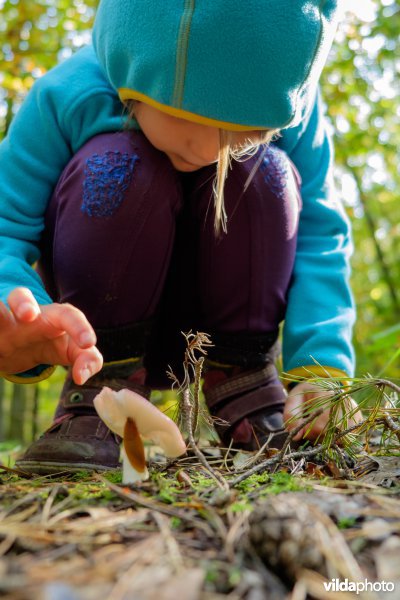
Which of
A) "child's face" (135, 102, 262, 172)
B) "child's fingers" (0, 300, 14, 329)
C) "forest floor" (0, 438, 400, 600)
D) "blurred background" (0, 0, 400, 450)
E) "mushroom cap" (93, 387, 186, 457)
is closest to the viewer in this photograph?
"forest floor" (0, 438, 400, 600)

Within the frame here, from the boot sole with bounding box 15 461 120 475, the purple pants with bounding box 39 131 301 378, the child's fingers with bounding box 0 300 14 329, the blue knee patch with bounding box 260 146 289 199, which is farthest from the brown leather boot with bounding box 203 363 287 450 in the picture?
the child's fingers with bounding box 0 300 14 329

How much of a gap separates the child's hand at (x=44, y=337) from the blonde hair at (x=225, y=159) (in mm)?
508

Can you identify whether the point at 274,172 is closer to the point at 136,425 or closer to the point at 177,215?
the point at 177,215

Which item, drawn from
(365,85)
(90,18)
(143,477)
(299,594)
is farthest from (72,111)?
(365,85)

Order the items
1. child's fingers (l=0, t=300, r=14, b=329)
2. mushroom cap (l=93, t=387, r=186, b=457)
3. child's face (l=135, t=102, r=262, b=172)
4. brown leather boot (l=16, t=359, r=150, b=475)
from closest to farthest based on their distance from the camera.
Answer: mushroom cap (l=93, t=387, r=186, b=457)
child's fingers (l=0, t=300, r=14, b=329)
brown leather boot (l=16, t=359, r=150, b=475)
child's face (l=135, t=102, r=262, b=172)

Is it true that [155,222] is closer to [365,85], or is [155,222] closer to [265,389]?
[265,389]

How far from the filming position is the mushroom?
918 mm

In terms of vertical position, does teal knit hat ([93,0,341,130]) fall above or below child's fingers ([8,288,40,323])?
above

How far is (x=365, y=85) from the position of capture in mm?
5059

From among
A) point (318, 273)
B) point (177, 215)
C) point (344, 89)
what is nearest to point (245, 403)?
point (318, 273)

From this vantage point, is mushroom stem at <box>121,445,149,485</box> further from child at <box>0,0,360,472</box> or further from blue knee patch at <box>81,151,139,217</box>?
blue knee patch at <box>81,151,139,217</box>

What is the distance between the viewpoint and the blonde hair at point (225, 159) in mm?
1295

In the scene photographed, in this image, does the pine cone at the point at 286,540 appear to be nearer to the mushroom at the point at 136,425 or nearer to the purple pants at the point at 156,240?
the mushroom at the point at 136,425

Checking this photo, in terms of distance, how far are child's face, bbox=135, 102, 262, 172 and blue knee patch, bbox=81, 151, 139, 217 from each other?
111 millimetres
